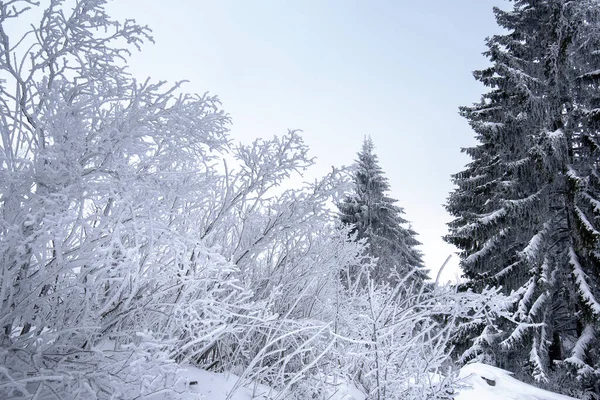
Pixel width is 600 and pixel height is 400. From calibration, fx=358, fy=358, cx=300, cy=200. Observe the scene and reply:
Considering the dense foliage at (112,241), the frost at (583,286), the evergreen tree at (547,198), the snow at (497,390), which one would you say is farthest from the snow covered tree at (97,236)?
the evergreen tree at (547,198)

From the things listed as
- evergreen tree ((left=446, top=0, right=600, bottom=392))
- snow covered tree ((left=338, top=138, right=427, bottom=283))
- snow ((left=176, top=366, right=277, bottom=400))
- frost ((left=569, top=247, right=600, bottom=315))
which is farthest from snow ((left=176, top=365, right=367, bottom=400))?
snow covered tree ((left=338, top=138, right=427, bottom=283))

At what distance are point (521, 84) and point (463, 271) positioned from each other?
6.75 metres

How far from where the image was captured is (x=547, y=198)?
1073cm

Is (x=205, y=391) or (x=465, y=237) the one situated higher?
(x=465, y=237)

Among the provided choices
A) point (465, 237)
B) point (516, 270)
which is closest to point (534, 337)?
point (516, 270)

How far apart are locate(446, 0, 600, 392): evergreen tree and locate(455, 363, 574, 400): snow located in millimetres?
3573

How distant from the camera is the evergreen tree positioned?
375 inches

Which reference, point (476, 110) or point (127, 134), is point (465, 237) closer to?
point (476, 110)

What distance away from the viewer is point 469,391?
19.4 ft

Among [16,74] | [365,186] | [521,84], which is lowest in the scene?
[16,74]

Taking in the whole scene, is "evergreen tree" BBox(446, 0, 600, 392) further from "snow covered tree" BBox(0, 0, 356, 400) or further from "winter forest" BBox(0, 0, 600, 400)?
"snow covered tree" BBox(0, 0, 356, 400)

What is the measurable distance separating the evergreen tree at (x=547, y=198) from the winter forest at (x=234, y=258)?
0.22 feet

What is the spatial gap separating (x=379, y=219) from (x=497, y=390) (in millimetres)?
14179

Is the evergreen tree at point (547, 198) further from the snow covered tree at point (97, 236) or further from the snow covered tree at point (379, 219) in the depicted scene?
the snow covered tree at point (97, 236)
